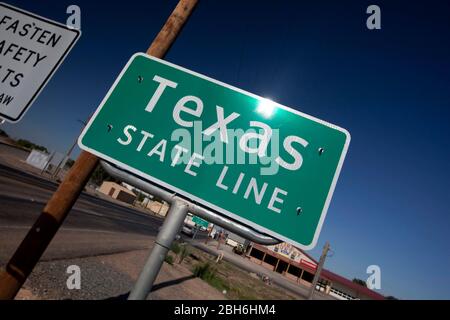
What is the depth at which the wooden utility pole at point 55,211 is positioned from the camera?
5.92ft

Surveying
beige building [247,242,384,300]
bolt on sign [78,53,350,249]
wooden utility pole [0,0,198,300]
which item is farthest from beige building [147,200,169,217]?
bolt on sign [78,53,350,249]

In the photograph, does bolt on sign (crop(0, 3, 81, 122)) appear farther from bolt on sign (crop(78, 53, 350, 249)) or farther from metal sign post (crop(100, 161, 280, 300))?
metal sign post (crop(100, 161, 280, 300))

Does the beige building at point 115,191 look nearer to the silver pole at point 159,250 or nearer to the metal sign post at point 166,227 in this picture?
the metal sign post at point 166,227

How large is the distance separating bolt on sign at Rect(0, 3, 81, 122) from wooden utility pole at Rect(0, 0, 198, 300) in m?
0.53

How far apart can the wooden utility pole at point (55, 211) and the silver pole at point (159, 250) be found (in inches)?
45.4

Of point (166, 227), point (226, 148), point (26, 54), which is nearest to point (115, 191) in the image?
point (26, 54)

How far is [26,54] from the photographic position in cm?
188

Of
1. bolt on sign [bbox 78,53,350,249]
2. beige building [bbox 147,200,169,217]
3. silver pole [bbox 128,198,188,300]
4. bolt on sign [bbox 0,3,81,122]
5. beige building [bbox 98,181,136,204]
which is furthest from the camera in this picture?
beige building [bbox 147,200,169,217]

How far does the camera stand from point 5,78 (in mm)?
1815

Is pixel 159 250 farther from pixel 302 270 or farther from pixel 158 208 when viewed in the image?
pixel 158 208

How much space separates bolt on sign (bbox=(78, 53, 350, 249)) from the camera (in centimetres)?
131

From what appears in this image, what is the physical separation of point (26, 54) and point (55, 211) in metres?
1.14
